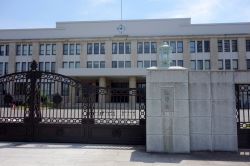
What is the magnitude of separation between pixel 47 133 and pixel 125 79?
32.5 m

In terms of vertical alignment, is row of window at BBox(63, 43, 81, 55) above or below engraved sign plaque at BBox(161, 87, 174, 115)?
above

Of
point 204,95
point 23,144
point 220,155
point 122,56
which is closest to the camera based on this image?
point 220,155

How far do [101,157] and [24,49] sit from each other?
4411 centimetres

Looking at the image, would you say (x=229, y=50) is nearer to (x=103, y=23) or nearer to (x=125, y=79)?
(x=125, y=79)

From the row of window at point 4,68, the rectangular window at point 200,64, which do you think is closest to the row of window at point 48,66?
the row of window at point 4,68

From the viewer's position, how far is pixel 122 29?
4744 centimetres

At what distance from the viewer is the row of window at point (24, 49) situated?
48.0 metres

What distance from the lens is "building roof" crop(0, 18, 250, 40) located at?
4534 cm

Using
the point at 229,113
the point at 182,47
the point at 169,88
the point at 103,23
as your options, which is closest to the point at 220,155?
the point at 229,113

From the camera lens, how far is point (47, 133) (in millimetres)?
10633

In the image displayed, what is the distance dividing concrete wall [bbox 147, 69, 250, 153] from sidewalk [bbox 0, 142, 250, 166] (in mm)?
433

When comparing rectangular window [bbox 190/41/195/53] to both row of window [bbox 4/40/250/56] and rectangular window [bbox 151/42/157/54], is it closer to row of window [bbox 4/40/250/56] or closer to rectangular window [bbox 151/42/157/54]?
row of window [bbox 4/40/250/56]

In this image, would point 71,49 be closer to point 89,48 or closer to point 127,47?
point 89,48

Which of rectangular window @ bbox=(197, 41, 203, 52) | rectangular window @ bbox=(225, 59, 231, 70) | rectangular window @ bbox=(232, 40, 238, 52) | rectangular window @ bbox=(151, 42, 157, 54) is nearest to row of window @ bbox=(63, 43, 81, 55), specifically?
rectangular window @ bbox=(151, 42, 157, 54)
